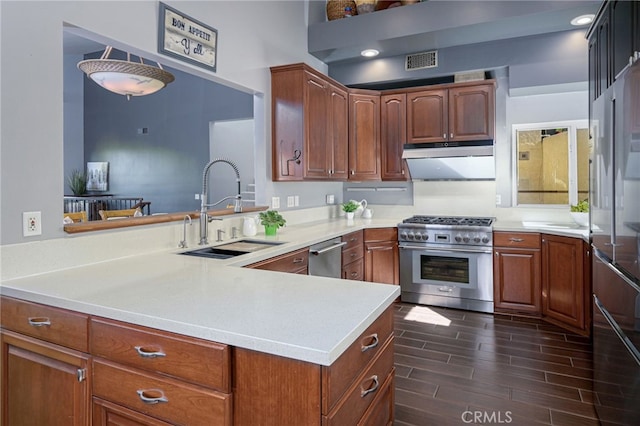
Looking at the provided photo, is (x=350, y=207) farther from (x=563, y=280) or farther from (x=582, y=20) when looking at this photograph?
(x=582, y=20)

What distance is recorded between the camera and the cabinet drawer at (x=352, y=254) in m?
3.63

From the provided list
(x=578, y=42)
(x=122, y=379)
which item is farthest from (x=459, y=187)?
(x=122, y=379)

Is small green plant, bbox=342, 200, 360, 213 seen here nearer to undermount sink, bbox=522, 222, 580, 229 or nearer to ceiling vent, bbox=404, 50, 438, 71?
ceiling vent, bbox=404, 50, 438, 71

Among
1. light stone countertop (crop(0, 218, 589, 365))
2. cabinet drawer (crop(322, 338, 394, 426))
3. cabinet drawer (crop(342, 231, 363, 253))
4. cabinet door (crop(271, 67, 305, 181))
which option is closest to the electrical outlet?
light stone countertop (crop(0, 218, 589, 365))

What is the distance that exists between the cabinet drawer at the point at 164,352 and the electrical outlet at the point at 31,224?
2.62 feet

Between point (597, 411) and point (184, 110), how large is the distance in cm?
678

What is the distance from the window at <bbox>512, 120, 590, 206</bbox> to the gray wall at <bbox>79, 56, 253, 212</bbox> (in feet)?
13.1

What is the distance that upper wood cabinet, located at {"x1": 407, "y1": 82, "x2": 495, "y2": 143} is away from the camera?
406cm

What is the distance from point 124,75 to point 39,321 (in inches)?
75.6

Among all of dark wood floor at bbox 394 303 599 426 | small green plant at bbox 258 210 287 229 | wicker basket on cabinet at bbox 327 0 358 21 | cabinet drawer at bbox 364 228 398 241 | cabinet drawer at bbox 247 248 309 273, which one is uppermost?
wicker basket on cabinet at bbox 327 0 358 21

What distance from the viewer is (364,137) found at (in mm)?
4516

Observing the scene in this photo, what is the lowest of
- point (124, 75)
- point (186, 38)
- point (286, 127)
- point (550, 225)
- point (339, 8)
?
point (550, 225)

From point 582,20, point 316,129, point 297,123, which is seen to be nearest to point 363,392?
point 297,123

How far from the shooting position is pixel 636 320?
1506 mm
